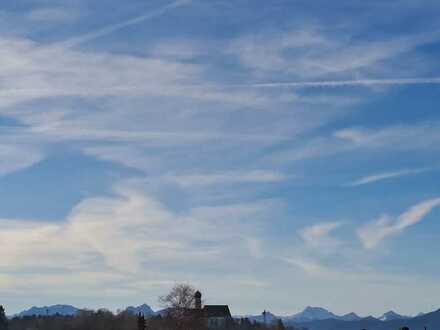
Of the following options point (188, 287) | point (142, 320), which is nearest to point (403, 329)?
point (142, 320)

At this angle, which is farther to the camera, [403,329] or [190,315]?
[190,315]

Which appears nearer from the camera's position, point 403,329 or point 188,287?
point 403,329

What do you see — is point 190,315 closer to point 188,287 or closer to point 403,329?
point 188,287

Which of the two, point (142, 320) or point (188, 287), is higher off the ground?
point (188, 287)

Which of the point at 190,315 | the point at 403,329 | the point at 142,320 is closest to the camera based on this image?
the point at 142,320

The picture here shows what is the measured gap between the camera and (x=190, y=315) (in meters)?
190

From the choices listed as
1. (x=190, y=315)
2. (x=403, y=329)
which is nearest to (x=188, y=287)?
(x=190, y=315)

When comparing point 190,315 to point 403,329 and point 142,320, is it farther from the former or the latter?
point 142,320

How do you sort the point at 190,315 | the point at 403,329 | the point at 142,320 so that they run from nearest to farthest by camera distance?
the point at 142,320 < the point at 403,329 < the point at 190,315

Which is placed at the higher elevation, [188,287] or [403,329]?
[188,287]

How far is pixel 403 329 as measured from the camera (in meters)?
129

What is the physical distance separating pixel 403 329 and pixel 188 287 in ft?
254

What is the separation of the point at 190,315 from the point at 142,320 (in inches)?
4509

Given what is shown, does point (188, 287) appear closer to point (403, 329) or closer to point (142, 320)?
point (403, 329)
